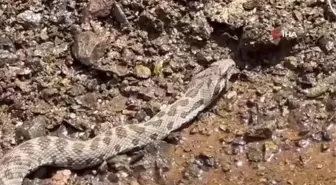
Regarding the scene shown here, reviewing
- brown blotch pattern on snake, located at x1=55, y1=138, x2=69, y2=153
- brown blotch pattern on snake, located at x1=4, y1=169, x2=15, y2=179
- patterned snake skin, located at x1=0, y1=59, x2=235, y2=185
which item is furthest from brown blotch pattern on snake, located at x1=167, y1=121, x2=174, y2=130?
brown blotch pattern on snake, located at x1=4, y1=169, x2=15, y2=179

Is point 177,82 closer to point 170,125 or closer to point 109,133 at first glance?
point 170,125

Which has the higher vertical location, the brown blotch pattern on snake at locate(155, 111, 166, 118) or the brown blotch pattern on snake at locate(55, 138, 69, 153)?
the brown blotch pattern on snake at locate(155, 111, 166, 118)

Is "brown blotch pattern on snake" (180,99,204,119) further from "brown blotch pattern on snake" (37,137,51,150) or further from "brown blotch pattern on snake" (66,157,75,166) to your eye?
"brown blotch pattern on snake" (37,137,51,150)

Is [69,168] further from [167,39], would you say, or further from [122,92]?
[167,39]

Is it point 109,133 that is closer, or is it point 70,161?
point 70,161

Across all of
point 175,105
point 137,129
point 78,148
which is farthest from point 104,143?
point 175,105

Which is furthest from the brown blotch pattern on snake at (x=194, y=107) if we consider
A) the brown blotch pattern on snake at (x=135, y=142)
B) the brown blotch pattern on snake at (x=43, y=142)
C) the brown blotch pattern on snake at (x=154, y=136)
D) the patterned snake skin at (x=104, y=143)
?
the brown blotch pattern on snake at (x=43, y=142)
